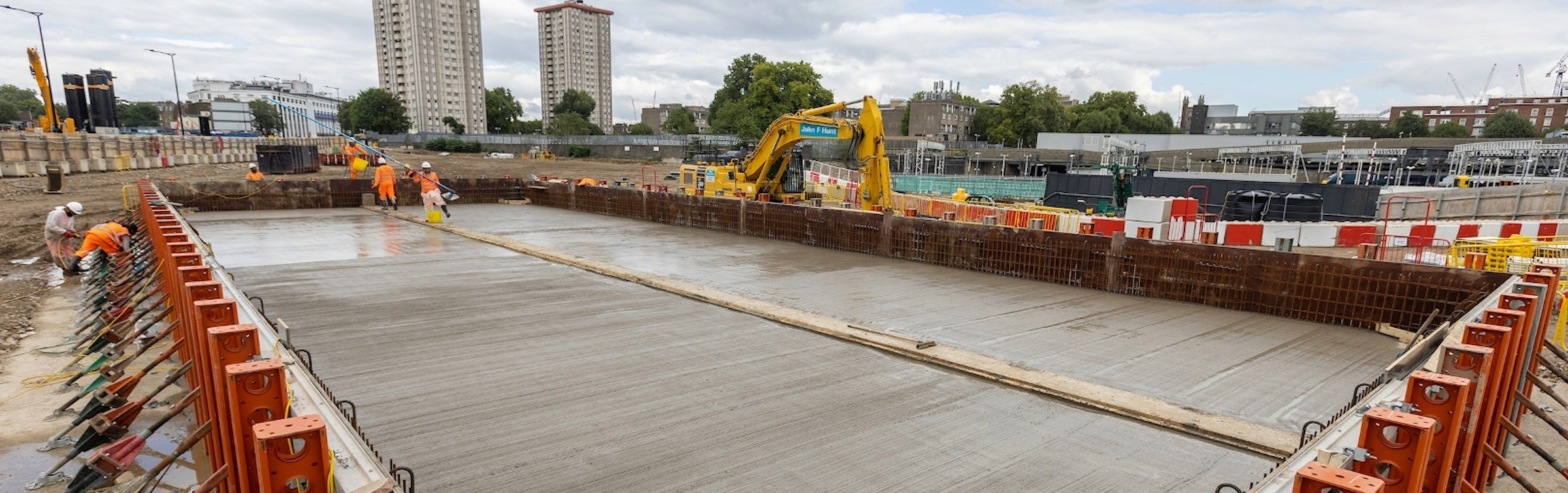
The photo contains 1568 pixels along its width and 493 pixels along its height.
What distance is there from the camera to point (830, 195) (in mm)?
23969

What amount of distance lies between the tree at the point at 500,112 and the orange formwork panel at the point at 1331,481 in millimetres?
121802

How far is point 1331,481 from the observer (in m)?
2.35

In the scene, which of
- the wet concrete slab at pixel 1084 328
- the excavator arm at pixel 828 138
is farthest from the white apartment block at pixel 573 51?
the wet concrete slab at pixel 1084 328

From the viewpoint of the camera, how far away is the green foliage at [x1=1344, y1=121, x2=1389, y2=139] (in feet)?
311

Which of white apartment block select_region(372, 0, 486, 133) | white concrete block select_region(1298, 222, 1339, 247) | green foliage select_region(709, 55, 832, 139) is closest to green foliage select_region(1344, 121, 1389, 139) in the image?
green foliage select_region(709, 55, 832, 139)

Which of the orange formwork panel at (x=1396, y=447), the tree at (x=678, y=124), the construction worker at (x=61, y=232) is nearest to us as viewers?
the orange formwork panel at (x=1396, y=447)

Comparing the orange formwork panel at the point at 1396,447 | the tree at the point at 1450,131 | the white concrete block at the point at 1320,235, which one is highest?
the tree at the point at 1450,131

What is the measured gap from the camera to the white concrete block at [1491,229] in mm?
15703

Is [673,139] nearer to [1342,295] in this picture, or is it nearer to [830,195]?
[830,195]

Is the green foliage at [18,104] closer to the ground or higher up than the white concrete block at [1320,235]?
higher up

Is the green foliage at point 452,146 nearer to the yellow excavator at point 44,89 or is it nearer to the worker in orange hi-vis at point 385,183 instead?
the yellow excavator at point 44,89

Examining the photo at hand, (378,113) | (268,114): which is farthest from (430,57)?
(268,114)

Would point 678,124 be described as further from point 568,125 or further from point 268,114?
point 268,114

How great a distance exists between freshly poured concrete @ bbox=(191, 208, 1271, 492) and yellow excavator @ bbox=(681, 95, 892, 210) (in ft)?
28.8
